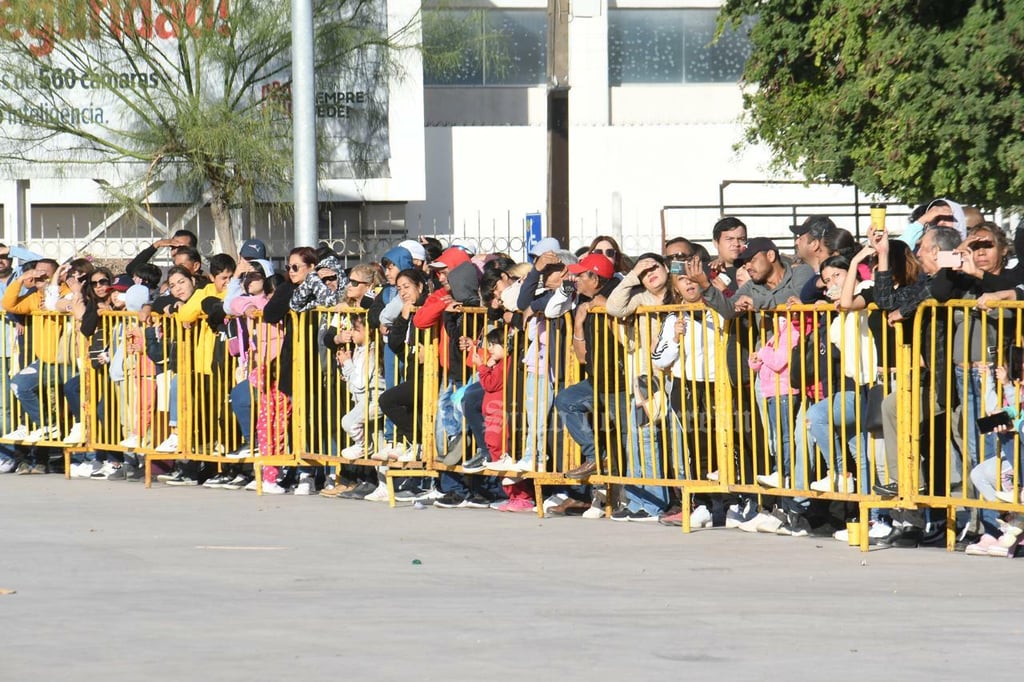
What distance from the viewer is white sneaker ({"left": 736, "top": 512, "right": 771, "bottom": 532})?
10.9 meters

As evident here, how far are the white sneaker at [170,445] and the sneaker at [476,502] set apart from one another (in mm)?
2813

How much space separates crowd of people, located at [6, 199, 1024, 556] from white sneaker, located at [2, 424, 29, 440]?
0.02 meters

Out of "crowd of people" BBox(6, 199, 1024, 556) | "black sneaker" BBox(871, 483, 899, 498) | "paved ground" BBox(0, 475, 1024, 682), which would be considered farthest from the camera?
"black sneaker" BBox(871, 483, 899, 498)

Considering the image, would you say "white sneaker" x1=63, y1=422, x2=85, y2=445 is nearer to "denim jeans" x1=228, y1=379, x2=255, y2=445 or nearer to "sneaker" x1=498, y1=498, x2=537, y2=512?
"denim jeans" x1=228, y1=379, x2=255, y2=445

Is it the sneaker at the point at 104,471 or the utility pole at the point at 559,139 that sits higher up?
the utility pole at the point at 559,139

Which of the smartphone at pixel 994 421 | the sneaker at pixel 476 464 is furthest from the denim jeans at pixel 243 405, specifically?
A: the smartphone at pixel 994 421

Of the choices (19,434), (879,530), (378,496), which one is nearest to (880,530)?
(879,530)

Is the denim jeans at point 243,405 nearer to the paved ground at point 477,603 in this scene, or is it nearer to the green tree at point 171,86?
the paved ground at point 477,603

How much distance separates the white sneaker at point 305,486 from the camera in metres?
13.5

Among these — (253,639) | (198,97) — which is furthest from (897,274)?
(198,97)

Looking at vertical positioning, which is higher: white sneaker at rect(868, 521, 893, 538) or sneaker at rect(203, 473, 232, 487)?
white sneaker at rect(868, 521, 893, 538)

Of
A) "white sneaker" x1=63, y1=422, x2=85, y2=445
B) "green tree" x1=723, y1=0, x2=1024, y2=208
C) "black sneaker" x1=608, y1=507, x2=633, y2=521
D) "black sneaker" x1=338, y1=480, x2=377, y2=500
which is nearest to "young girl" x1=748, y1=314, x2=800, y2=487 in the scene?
"black sneaker" x1=608, y1=507, x2=633, y2=521

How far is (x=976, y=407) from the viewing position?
9422 millimetres

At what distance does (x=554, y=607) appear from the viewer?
8.04 m
